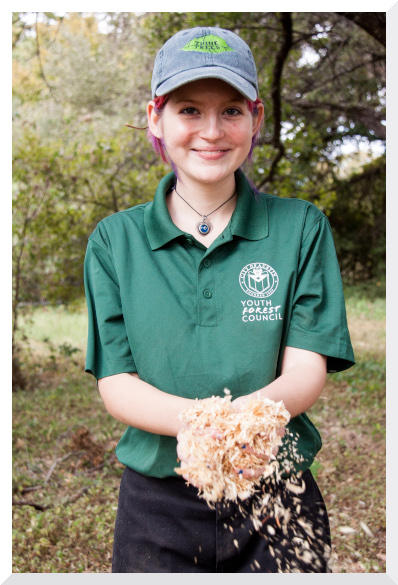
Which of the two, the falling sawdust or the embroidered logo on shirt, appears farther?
the embroidered logo on shirt

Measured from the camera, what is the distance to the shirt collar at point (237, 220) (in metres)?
1.72

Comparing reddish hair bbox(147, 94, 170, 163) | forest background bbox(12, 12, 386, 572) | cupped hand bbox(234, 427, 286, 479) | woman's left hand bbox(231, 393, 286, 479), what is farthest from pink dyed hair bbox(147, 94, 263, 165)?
forest background bbox(12, 12, 386, 572)

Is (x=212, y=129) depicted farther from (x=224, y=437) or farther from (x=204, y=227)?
(x=224, y=437)

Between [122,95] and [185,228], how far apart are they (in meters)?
11.7

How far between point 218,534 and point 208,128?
1.15m

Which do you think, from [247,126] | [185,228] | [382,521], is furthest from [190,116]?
[382,521]

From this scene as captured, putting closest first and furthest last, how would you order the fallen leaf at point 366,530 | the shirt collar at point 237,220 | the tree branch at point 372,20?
1. the shirt collar at point 237,220
2. the fallen leaf at point 366,530
3. the tree branch at point 372,20

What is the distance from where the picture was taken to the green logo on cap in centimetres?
164

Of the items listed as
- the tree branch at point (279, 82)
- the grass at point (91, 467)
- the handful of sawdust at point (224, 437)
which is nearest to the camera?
the handful of sawdust at point (224, 437)

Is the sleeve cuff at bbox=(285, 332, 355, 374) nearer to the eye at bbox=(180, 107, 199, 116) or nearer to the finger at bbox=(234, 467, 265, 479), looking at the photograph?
the finger at bbox=(234, 467, 265, 479)

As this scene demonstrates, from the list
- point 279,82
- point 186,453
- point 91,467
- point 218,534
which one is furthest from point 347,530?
point 279,82

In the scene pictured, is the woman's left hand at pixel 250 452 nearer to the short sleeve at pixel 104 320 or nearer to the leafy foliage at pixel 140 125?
the short sleeve at pixel 104 320

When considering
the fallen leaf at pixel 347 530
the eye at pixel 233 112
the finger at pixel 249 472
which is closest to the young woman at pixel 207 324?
the eye at pixel 233 112

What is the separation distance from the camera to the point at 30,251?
6.39 metres
